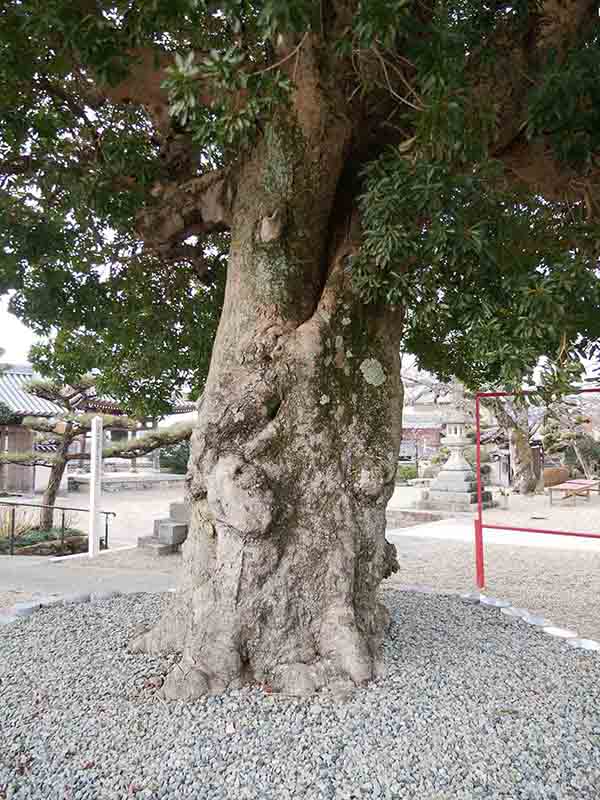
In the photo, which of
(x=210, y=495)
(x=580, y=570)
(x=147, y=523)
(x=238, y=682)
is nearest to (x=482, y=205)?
(x=210, y=495)

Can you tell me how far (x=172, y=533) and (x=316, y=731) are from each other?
6.00 m

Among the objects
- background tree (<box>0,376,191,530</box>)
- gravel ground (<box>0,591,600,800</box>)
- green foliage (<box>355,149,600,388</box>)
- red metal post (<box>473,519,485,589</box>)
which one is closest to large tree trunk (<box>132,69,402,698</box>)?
gravel ground (<box>0,591,600,800</box>)

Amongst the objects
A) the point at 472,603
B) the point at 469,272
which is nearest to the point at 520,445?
the point at 472,603

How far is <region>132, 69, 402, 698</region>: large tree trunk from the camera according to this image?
267 centimetres

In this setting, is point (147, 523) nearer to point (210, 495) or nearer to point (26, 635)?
point (26, 635)

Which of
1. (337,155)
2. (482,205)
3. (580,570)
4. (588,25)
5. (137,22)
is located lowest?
(580,570)

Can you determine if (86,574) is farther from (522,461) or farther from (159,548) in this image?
(522,461)

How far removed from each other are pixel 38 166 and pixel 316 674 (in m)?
3.35

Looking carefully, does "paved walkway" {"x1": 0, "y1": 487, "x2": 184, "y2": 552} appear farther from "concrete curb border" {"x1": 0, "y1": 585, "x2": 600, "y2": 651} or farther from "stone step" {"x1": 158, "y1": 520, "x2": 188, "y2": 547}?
"concrete curb border" {"x1": 0, "y1": 585, "x2": 600, "y2": 651}

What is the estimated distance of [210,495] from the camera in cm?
270

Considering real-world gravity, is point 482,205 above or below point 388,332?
above

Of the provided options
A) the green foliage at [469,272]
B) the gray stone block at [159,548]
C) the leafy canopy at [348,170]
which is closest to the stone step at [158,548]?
the gray stone block at [159,548]

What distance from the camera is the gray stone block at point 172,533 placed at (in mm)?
7924

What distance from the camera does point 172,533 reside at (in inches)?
313
